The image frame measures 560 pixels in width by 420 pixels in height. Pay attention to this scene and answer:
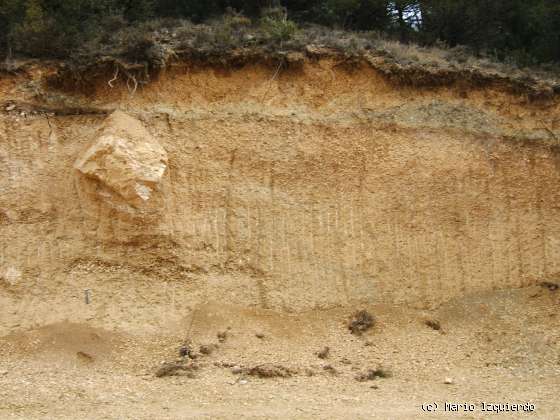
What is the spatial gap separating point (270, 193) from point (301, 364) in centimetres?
310

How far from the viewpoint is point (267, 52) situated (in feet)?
42.7

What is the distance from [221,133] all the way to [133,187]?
1883 mm

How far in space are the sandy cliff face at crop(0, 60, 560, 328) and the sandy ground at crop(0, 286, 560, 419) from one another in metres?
0.40

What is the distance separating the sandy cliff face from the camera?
1167 cm

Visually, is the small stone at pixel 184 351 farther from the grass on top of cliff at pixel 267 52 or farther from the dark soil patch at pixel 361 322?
the grass on top of cliff at pixel 267 52

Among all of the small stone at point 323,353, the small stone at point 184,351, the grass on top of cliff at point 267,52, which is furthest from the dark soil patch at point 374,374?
the grass on top of cliff at point 267,52

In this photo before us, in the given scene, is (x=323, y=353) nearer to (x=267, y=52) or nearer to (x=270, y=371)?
(x=270, y=371)

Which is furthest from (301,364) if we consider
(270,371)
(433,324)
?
(433,324)

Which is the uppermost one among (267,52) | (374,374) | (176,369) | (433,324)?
(267,52)

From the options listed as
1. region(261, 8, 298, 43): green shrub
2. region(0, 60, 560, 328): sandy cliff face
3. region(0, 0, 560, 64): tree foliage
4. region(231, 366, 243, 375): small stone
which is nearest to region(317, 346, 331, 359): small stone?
region(0, 60, 560, 328): sandy cliff face

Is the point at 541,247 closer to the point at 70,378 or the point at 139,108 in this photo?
the point at 139,108

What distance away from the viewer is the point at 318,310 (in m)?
11.9

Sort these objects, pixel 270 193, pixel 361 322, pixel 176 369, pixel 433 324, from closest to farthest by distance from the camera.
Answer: pixel 176 369 < pixel 361 322 < pixel 433 324 < pixel 270 193

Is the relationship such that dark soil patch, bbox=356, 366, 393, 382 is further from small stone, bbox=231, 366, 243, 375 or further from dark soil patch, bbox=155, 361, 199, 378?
dark soil patch, bbox=155, 361, 199, 378
